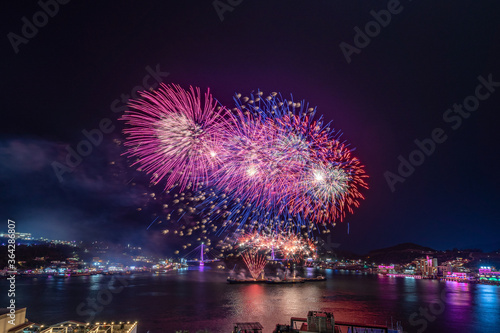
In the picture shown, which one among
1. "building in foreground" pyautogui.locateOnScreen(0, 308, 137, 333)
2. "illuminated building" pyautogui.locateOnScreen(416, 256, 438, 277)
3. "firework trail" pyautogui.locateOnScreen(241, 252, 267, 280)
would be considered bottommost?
"illuminated building" pyautogui.locateOnScreen(416, 256, 438, 277)

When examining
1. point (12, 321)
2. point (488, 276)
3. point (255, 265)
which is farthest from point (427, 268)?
point (12, 321)

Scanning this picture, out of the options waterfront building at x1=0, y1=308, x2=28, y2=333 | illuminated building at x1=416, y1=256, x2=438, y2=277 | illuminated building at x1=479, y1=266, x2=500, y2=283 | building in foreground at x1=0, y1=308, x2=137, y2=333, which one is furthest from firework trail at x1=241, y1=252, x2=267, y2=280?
waterfront building at x1=0, y1=308, x2=28, y2=333

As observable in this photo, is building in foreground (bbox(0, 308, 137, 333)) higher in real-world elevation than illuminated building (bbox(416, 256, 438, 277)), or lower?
higher

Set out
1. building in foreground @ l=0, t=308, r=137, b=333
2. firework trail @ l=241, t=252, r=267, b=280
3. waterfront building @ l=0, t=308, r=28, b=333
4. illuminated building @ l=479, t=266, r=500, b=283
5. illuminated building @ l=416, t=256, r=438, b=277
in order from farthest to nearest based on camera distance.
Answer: illuminated building @ l=416, t=256, r=438, b=277
illuminated building @ l=479, t=266, r=500, b=283
firework trail @ l=241, t=252, r=267, b=280
building in foreground @ l=0, t=308, r=137, b=333
waterfront building @ l=0, t=308, r=28, b=333

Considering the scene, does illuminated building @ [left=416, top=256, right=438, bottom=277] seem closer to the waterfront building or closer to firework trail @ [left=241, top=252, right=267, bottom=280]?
firework trail @ [left=241, top=252, right=267, bottom=280]

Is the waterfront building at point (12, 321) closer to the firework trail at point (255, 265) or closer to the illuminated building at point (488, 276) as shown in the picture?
the firework trail at point (255, 265)

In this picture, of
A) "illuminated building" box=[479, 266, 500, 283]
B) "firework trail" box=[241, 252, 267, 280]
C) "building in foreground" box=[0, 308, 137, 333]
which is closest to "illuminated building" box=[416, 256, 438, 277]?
"illuminated building" box=[479, 266, 500, 283]

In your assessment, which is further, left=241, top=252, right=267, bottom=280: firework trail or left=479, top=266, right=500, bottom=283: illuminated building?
left=479, top=266, right=500, bottom=283: illuminated building

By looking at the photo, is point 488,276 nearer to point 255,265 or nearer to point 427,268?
point 427,268

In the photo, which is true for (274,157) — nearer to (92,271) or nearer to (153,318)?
(153,318)

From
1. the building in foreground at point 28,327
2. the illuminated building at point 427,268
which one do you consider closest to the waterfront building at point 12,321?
the building in foreground at point 28,327

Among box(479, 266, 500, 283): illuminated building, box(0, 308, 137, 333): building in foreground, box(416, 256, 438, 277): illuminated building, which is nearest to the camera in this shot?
box(0, 308, 137, 333): building in foreground
